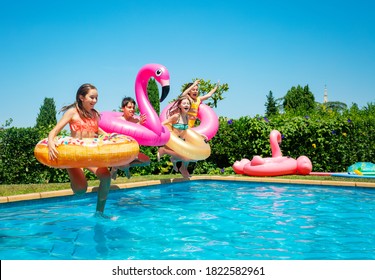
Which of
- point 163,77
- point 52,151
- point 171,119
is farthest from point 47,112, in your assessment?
point 52,151

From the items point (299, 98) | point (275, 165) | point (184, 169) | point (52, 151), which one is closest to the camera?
point (52, 151)

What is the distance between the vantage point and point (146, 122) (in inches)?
351

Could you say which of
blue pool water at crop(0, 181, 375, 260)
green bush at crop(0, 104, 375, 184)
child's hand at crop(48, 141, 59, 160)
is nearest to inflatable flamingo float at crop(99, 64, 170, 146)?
blue pool water at crop(0, 181, 375, 260)

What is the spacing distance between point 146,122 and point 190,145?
5.05ft

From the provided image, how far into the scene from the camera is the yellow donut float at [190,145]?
9.82m

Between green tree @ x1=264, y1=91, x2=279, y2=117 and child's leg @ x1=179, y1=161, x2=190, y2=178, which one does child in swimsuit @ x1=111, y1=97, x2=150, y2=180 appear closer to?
child's leg @ x1=179, y1=161, x2=190, y2=178

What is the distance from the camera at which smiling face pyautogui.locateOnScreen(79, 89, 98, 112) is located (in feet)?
19.6

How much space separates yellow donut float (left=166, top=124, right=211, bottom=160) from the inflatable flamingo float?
0.52 metres

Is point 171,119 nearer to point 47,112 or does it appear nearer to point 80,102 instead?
point 80,102

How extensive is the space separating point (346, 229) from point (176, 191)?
5.07 metres

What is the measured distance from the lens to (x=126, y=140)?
6.08 metres

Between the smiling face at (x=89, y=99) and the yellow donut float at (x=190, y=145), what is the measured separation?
153 inches
